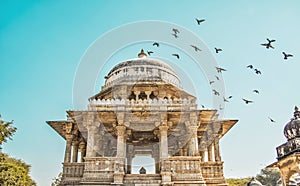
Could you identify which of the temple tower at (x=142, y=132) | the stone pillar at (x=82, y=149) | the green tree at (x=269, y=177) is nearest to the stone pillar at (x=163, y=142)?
the temple tower at (x=142, y=132)

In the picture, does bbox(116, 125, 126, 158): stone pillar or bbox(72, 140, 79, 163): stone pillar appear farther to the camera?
bbox(72, 140, 79, 163): stone pillar

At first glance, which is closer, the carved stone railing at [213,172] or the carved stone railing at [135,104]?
the carved stone railing at [213,172]

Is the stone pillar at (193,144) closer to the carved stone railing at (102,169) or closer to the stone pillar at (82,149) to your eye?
the carved stone railing at (102,169)

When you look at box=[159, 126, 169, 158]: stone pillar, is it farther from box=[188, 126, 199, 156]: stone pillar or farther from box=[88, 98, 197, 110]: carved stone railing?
box=[188, 126, 199, 156]: stone pillar

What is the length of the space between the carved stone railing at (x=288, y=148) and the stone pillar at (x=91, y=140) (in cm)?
1022

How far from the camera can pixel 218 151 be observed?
61.4 ft

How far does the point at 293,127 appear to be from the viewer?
1012cm

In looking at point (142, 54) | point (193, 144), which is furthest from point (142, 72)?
point (193, 144)

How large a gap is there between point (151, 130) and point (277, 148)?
9.89 meters

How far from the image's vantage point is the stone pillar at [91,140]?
1633 cm

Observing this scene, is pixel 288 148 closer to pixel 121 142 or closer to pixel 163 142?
pixel 163 142

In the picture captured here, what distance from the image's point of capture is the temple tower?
49.7 ft

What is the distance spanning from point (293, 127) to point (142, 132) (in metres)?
11.0

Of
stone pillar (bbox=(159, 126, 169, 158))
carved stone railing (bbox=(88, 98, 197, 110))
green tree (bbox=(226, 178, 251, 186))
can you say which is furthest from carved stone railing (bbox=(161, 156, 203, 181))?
green tree (bbox=(226, 178, 251, 186))
